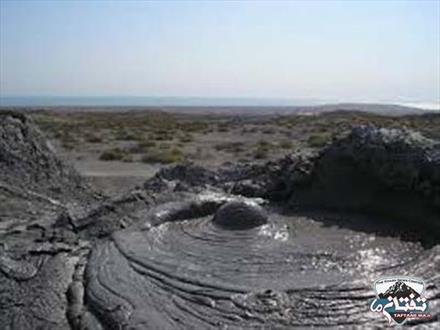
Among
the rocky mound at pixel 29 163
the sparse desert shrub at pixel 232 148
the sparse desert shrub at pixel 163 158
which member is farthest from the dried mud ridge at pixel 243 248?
the sparse desert shrub at pixel 232 148

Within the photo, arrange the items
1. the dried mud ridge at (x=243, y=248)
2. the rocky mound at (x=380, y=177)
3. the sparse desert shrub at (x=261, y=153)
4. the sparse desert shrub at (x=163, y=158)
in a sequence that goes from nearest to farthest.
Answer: the dried mud ridge at (x=243, y=248) → the rocky mound at (x=380, y=177) → the sparse desert shrub at (x=163, y=158) → the sparse desert shrub at (x=261, y=153)

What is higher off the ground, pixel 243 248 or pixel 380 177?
pixel 380 177

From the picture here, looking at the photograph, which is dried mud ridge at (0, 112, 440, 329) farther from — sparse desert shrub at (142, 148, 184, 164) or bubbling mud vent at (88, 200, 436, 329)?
sparse desert shrub at (142, 148, 184, 164)

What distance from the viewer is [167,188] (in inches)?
260

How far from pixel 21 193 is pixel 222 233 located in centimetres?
398

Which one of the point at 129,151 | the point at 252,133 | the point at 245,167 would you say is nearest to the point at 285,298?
the point at 245,167

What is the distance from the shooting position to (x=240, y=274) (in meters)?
4.11

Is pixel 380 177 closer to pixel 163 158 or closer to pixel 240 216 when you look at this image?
pixel 240 216

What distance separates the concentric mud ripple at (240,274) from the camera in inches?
143

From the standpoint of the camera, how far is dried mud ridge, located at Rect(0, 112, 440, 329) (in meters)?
3.74

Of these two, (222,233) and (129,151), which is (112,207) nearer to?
(222,233)

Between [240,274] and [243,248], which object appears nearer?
[240,274]

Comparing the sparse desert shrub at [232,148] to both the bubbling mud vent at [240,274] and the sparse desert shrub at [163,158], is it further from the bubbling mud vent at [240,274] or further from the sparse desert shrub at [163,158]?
the bubbling mud vent at [240,274]

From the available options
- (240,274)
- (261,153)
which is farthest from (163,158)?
(240,274)
